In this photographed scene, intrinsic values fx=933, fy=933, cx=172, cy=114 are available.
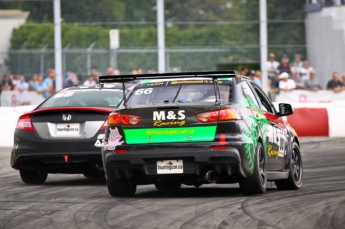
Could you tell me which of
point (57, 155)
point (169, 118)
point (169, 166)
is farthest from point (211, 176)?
point (57, 155)

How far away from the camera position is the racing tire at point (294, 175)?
11.2 m

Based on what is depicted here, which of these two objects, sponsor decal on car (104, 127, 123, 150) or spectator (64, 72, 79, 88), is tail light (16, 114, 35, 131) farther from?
spectator (64, 72, 79, 88)

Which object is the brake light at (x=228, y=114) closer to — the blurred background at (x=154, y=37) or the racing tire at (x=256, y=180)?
the racing tire at (x=256, y=180)

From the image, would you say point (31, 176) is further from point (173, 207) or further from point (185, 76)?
point (173, 207)

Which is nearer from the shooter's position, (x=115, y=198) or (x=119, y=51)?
(x=115, y=198)

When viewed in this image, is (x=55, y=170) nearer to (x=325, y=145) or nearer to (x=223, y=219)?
(x=223, y=219)

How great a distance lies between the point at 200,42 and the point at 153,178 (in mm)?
15804

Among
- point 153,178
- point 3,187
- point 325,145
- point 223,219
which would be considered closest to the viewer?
point 223,219

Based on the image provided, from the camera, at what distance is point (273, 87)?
24.7 m

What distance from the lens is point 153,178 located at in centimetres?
1008

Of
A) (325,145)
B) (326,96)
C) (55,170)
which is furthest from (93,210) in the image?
(326,96)

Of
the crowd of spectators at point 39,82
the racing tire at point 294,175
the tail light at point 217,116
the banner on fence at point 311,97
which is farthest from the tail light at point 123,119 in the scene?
the crowd of spectators at point 39,82

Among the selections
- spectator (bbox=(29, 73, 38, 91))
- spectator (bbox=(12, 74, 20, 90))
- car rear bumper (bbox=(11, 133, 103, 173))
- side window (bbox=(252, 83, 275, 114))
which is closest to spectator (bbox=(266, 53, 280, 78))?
spectator (bbox=(29, 73, 38, 91))

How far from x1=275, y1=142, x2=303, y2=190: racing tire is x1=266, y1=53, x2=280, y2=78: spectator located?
522 inches
